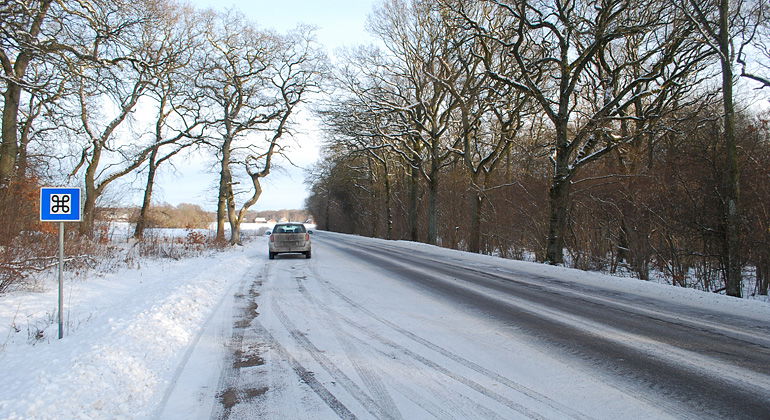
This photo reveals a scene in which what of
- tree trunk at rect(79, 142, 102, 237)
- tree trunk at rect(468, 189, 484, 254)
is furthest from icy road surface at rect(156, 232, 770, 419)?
tree trunk at rect(79, 142, 102, 237)

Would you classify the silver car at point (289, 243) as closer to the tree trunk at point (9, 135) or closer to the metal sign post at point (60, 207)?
the tree trunk at point (9, 135)

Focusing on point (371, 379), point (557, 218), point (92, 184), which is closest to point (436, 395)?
point (371, 379)

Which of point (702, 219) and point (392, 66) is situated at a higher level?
point (392, 66)

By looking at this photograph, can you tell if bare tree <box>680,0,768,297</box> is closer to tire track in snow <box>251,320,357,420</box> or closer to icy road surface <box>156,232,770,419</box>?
icy road surface <box>156,232,770,419</box>

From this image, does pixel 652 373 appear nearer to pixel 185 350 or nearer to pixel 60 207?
pixel 185 350

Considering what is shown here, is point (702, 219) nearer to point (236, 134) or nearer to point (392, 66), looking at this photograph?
point (392, 66)

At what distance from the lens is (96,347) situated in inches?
192

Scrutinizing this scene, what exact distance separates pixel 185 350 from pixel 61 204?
2687 mm

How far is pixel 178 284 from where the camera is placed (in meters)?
9.77

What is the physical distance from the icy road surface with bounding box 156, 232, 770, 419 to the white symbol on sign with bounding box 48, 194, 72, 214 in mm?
2497

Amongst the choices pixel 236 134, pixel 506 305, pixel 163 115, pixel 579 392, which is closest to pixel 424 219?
pixel 236 134

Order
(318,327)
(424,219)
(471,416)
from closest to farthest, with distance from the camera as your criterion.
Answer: (471,416), (318,327), (424,219)

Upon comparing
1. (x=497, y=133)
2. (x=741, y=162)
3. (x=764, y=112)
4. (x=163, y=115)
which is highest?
(x=163, y=115)

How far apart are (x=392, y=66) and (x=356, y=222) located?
37103 millimetres
